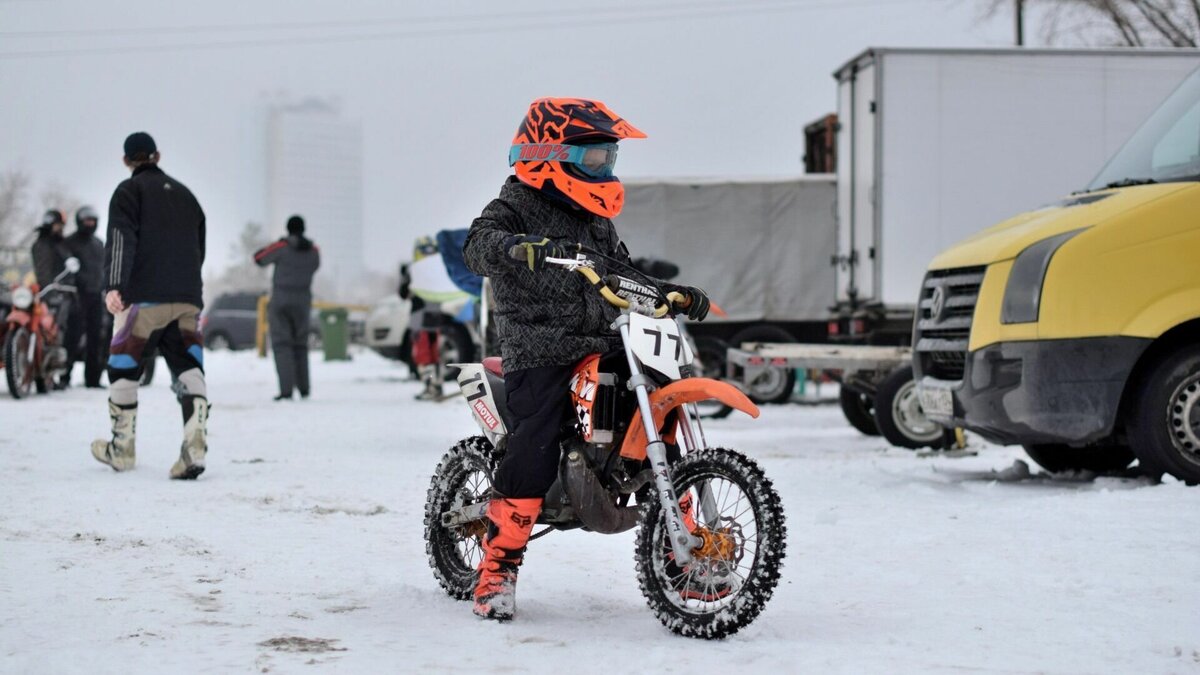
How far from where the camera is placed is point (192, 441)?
960 cm

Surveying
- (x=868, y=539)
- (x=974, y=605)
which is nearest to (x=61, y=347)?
(x=868, y=539)

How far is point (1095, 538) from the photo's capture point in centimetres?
713

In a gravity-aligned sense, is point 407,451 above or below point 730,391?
below

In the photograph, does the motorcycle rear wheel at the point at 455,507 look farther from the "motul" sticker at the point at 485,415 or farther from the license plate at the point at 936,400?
the license plate at the point at 936,400

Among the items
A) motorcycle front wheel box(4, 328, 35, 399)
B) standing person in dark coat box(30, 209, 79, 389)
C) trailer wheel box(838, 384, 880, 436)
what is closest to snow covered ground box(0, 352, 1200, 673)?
trailer wheel box(838, 384, 880, 436)

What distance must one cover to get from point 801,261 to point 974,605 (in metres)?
15.6

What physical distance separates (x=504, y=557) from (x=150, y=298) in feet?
15.8

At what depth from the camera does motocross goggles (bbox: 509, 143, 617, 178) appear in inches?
216

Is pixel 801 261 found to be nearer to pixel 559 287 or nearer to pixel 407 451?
pixel 407 451

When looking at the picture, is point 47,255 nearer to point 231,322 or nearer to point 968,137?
point 968,137

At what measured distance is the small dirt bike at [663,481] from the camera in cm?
506

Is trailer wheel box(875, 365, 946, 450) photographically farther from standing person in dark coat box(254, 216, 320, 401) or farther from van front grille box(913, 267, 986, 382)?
standing person in dark coat box(254, 216, 320, 401)

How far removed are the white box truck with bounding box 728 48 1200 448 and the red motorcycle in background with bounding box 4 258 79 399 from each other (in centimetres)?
754

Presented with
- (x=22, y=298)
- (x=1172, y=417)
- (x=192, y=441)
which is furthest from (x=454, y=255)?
(x=1172, y=417)
